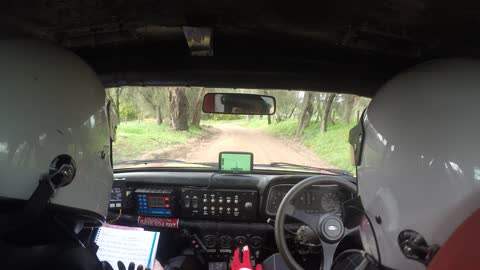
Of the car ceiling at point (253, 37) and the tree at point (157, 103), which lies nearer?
the car ceiling at point (253, 37)

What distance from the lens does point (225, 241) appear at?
11.8 ft

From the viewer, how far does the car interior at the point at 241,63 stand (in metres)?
1.76

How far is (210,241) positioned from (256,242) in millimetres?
396

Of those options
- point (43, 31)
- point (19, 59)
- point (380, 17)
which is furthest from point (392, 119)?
point (43, 31)

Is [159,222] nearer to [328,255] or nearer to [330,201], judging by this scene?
[330,201]

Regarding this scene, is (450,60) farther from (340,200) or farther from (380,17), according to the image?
(340,200)

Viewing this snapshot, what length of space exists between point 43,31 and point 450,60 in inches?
69.2

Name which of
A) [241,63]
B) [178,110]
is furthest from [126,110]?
[241,63]

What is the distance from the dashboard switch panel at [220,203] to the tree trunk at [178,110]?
5.94m

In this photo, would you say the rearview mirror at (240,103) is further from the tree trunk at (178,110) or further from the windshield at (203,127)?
the tree trunk at (178,110)

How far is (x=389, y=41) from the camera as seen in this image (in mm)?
1978

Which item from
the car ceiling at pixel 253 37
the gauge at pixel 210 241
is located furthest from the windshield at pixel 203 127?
the car ceiling at pixel 253 37

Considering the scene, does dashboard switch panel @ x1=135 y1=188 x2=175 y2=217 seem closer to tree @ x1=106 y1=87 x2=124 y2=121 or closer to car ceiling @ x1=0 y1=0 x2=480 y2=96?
tree @ x1=106 y1=87 x2=124 y2=121

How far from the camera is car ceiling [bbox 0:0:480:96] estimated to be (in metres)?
1.71
